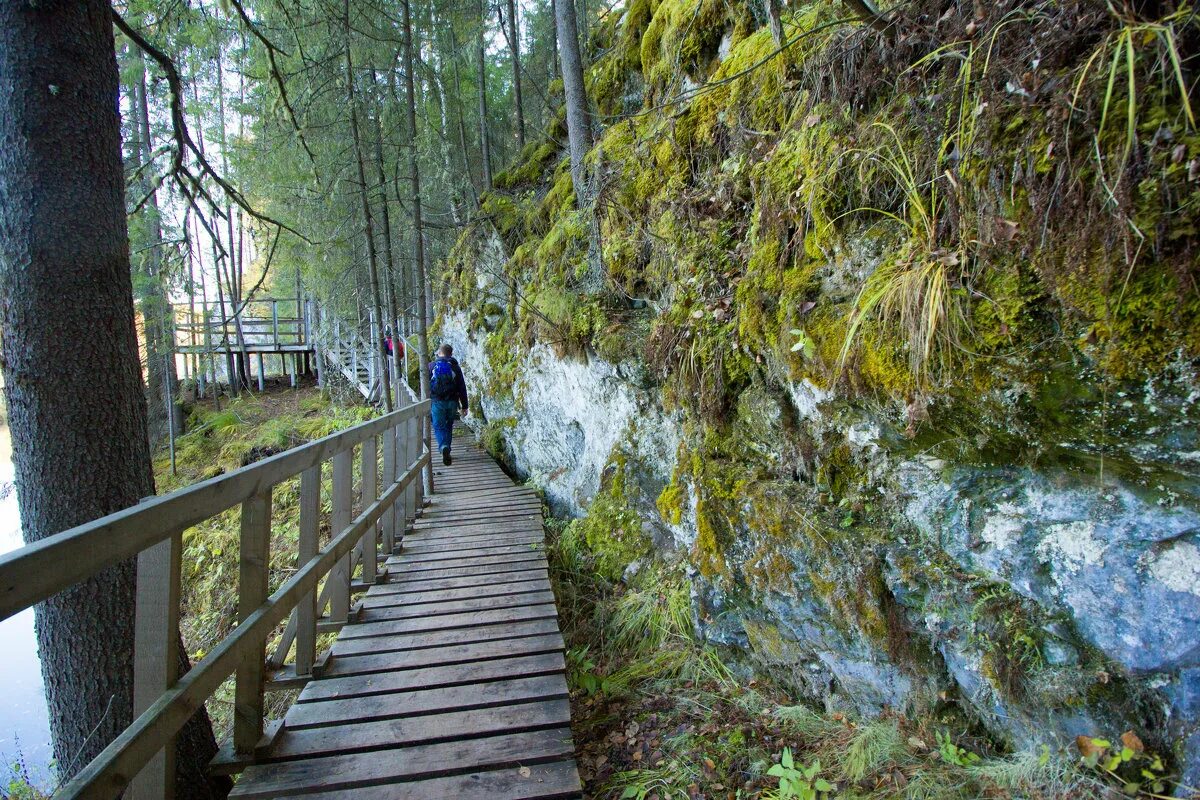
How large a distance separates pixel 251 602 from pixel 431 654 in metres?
1.35

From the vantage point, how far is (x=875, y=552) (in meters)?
2.91

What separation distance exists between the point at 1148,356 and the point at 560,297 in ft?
18.8

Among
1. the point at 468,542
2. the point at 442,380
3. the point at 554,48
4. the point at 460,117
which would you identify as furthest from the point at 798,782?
the point at 554,48

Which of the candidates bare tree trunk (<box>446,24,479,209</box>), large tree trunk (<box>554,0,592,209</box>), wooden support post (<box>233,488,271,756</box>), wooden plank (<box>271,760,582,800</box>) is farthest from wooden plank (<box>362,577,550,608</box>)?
bare tree trunk (<box>446,24,479,209</box>)

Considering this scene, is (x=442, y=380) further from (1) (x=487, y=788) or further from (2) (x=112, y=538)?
(2) (x=112, y=538)

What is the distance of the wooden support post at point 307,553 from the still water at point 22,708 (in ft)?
13.7

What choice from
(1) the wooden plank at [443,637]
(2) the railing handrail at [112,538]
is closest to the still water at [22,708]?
(1) the wooden plank at [443,637]

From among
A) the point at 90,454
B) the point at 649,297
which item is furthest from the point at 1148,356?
the point at 90,454

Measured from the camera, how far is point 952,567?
262 cm

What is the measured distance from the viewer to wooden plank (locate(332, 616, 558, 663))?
3.55 metres

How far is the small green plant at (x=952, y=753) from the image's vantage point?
2514 mm

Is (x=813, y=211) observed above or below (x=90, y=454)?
above

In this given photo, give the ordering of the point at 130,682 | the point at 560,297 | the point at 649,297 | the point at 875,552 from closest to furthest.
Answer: the point at 130,682 < the point at 875,552 < the point at 649,297 < the point at 560,297

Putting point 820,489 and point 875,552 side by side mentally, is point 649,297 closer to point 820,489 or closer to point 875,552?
point 820,489
